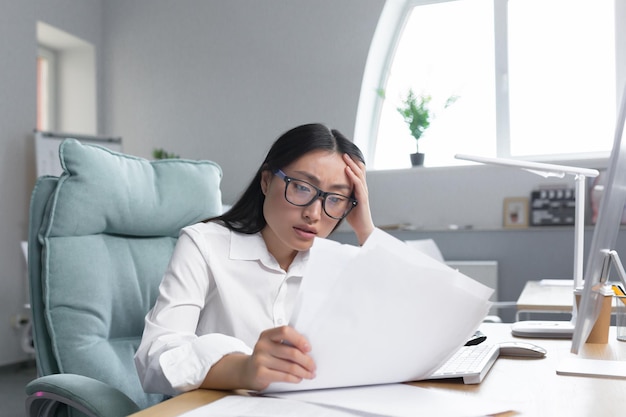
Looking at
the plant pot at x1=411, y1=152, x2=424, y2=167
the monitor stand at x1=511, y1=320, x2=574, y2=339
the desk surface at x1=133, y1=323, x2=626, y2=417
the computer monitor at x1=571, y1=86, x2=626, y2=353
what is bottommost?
the monitor stand at x1=511, y1=320, x2=574, y2=339

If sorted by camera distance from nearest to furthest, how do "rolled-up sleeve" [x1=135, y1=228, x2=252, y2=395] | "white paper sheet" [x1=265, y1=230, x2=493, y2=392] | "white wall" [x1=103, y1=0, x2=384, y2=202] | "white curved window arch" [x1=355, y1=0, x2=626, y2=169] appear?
"white paper sheet" [x1=265, y1=230, x2=493, y2=392] → "rolled-up sleeve" [x1=135, y1=228, x2=252, y2=395] → "white curved window arch" [x1=355, y1=0, x2=626, y2=169] → "white wall" [x1=103, y1=0, x2=384, y2=202]

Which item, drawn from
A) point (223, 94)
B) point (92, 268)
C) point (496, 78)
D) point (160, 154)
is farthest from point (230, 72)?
point (92, 268)

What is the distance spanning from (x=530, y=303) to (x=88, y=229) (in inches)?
58.5

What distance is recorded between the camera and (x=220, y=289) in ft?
4.16

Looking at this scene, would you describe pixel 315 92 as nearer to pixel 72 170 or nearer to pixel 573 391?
pixel 72 170

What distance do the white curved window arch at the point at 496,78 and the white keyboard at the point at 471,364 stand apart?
3.32 metres

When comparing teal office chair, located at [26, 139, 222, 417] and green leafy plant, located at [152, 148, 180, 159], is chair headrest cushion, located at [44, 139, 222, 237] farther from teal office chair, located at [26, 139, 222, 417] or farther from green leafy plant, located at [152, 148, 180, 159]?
green leafy plant, located at [152, 148, 180, 159]

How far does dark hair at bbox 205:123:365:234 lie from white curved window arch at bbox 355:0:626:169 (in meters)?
3.10

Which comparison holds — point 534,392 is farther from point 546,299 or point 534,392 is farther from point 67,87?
point 67,87

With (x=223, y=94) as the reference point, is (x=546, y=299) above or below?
below

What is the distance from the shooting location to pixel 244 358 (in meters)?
0.83

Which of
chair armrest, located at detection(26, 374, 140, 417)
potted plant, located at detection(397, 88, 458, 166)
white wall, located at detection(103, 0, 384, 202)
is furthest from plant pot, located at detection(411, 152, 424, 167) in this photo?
chair armrest, located at detection(26, 374, 140, 417)

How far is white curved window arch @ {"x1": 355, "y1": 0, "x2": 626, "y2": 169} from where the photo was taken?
13.9 ft

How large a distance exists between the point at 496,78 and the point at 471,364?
3783 millimetres
